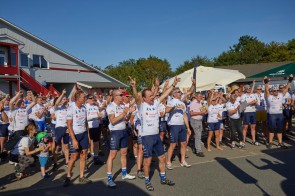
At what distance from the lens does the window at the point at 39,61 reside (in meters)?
27.2

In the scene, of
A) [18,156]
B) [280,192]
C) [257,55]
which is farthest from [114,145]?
[257,55]

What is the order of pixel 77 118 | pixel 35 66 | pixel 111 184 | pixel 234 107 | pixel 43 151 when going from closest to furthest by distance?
pixel 111 184, pixel 77 118, pixel 43 151, pixel 234 107, pixel 35 66

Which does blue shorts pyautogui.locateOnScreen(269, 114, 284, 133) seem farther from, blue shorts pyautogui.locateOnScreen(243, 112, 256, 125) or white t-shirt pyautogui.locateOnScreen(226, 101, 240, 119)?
white t-shirt pyautogui.locateOnScreen(226, 101, 240, 119)

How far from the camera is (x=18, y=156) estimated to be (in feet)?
22.1

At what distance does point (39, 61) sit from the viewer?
1090 inches

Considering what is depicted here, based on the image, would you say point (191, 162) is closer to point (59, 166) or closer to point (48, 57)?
point (59, 166)

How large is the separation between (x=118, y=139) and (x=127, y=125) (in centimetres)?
212

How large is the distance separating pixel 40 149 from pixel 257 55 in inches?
2327

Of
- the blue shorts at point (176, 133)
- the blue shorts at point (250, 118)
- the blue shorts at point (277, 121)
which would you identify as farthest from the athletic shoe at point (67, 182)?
the blue shorts at point (277, 121)

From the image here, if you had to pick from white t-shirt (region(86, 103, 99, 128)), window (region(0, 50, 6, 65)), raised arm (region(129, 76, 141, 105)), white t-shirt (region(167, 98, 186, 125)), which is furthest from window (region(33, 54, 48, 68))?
raised arm (region(129, 76, 141, 105))

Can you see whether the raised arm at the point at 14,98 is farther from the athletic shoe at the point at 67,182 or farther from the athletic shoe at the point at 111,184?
the athletic shoe at the point at 111,184

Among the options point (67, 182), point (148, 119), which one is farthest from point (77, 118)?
point (148, 119)

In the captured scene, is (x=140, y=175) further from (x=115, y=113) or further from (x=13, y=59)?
(x=13, y=59)

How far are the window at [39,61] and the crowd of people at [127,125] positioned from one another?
17067mm
